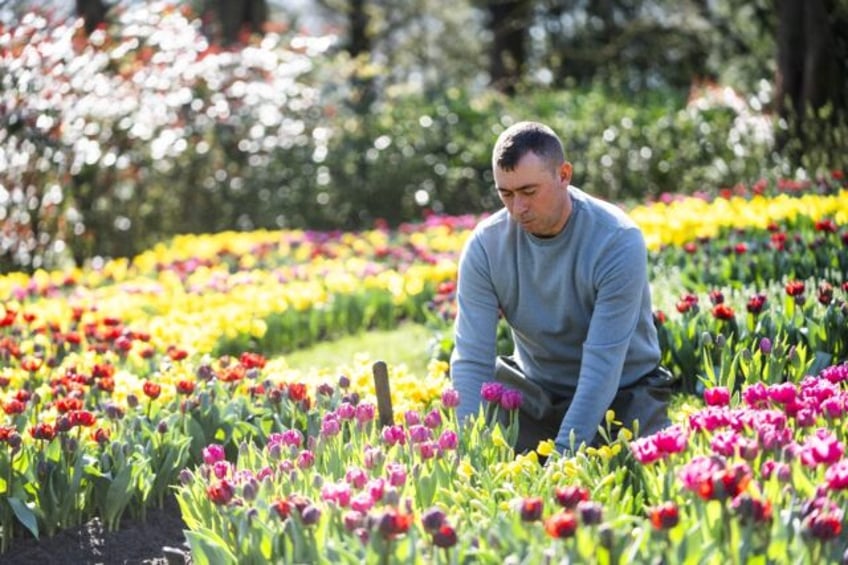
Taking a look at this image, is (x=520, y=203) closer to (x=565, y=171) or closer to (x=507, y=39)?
(x=565, y=171)

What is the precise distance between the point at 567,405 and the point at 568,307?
429mm

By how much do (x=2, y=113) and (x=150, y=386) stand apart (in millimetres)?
6038

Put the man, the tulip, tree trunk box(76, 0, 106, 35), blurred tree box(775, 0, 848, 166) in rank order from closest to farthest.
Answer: the tulip
the man
blurred tree box(775, 0, 848, 166)
tree trunk box(76, 0, 106, 35)

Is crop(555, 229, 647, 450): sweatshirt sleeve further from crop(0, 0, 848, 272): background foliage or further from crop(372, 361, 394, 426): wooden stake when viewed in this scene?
crop(0, 0, 848, 272): background foliage

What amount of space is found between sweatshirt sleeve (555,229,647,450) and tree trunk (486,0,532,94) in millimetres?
16476

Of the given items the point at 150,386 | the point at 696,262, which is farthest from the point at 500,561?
the point at 696,262

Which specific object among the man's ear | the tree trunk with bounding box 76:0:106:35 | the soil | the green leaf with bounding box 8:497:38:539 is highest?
the tree trunk with bounding box 76:0:106:35

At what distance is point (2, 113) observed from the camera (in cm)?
984

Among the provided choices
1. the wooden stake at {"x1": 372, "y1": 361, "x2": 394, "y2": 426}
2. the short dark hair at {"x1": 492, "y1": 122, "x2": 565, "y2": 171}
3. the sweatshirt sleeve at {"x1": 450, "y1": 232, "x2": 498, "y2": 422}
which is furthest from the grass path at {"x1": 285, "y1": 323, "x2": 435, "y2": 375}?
the short dark hair at {"x1": 492, "y1": 122, "x2": 565, "y2": 171}

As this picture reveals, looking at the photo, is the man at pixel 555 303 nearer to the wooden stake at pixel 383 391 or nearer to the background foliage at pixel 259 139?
the wooden stake at pixel 383 391

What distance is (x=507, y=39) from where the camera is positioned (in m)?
20.9

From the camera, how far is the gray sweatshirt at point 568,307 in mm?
3873

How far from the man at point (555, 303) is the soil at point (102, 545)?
3.48 feet

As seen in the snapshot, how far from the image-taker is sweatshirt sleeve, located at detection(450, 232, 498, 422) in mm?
4191
